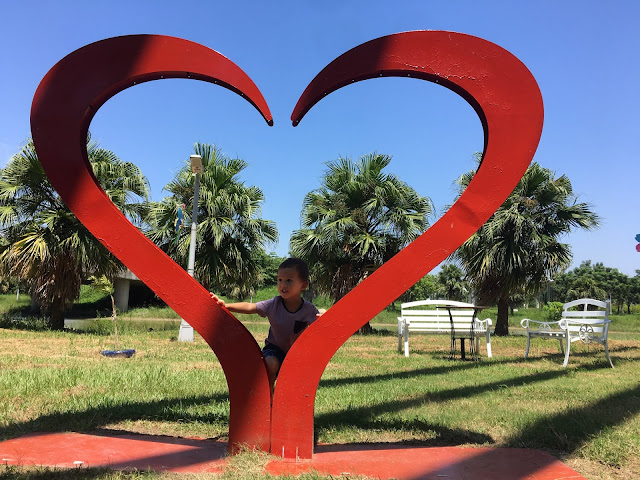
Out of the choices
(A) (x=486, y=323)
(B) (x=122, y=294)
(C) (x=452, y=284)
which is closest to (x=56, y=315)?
(A) (x=486, y=323)

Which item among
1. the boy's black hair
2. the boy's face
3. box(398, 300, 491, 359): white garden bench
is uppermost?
the boy's black hair

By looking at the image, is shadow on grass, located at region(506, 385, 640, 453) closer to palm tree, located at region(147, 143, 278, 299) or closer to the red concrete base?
the red concrete base

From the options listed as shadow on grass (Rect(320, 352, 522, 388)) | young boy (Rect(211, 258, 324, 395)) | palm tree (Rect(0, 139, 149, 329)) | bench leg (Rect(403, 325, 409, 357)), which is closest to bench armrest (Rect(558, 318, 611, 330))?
shadow on grass (Rect(320, 352, 522, 388))

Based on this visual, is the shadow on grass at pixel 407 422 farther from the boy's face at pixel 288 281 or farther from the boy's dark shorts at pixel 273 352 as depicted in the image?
the boy's face at pixel 288 281

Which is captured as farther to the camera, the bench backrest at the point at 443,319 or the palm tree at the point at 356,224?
the palm tree at the point at 356,224

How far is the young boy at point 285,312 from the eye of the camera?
10.3 ft

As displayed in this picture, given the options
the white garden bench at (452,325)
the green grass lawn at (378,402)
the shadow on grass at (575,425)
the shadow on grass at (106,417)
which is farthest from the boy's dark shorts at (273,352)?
the white garden bench at (452,325)

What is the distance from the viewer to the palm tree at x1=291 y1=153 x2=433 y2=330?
14242 millimetres

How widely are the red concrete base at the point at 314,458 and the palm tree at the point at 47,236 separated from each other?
909cm

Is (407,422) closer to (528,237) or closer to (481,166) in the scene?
(481,166)

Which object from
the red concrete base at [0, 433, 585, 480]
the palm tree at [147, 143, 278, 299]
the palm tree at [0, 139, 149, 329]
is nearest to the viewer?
the red concrete base at [0, 433, 585, 480]

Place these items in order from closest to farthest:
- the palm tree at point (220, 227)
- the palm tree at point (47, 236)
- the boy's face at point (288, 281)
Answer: the boy's face at point (288, 281), the palm tree at point (47, 236), the palm tree at point (220, 227)

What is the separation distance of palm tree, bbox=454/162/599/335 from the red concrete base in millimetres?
12060

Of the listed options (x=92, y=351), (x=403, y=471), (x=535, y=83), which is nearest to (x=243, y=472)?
(x=403, y=471)
